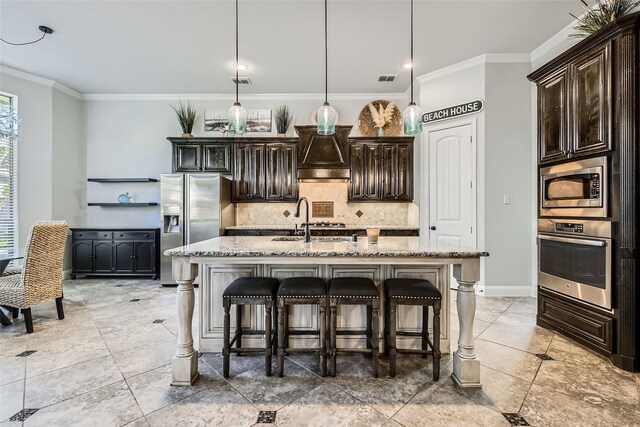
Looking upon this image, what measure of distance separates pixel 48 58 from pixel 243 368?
16.5 ft

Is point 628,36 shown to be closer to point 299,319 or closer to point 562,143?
point 562,143

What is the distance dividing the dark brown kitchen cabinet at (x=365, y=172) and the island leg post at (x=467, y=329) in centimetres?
312

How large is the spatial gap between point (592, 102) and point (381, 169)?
2.87 meters

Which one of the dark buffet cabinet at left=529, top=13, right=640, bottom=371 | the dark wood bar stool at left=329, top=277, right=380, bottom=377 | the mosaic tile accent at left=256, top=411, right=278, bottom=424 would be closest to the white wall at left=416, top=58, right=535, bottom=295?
the dark buffet cabinet at left=529, top=13, right=640, bottom=371

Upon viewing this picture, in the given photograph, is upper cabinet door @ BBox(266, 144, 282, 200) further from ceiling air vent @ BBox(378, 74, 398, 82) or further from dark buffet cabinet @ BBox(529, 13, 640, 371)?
dark buffet cabinet @ BBox(529, 13, 640, 371)

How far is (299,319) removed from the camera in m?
2.39

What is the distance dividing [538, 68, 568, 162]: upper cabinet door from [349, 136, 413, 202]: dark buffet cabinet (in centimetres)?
211

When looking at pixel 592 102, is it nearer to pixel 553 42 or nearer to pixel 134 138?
pixel 553 42

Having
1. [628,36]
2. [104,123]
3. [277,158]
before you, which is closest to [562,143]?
[628,36]

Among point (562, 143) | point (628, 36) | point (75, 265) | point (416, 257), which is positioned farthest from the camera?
point (75, 265)

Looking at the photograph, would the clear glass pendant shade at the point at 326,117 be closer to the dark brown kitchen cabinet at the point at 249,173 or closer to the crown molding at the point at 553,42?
the dark brown kitchen cabinet at the point at 249,173

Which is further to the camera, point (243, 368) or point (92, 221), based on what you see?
point (92, 221)

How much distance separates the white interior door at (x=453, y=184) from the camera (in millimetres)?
4090

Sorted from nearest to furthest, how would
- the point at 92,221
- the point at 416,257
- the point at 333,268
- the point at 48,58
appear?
the point at 416,257, the point at 333,268, the point at 48,58, the point at 92,221
